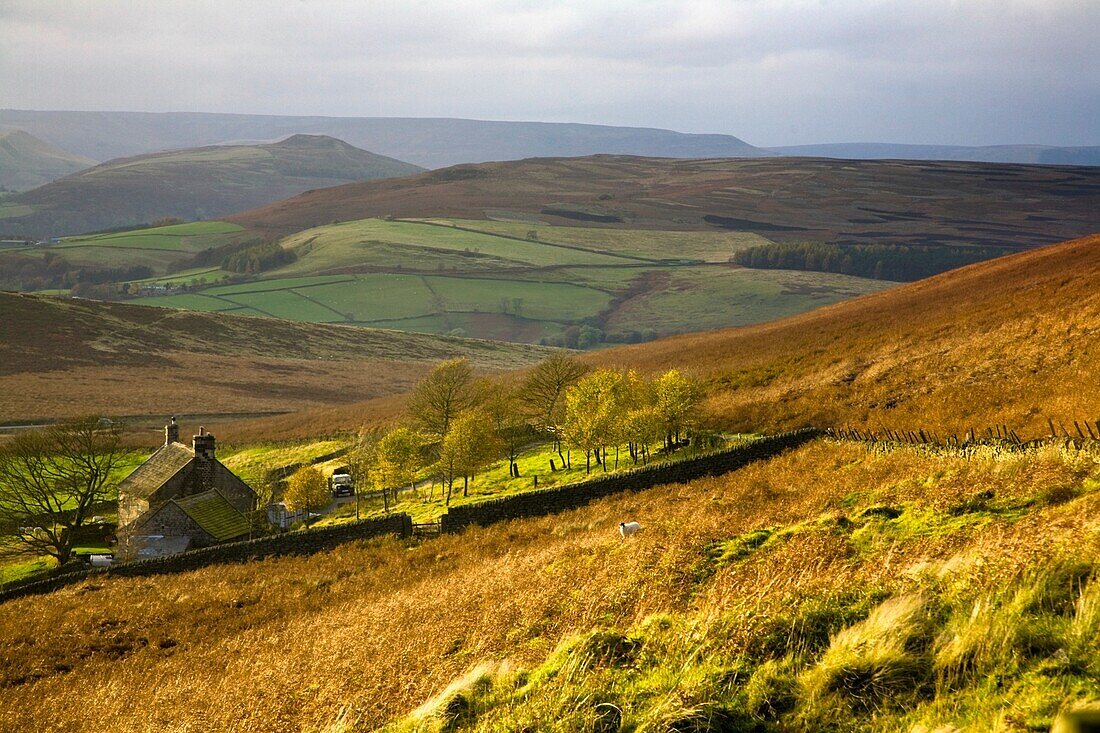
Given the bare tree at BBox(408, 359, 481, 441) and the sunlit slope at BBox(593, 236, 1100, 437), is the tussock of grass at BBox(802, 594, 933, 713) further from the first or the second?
the bare tree at BBox(408, 359, 481, 441)

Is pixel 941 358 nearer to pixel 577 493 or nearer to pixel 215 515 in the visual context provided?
pixel 577 493

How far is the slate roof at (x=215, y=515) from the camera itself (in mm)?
42094

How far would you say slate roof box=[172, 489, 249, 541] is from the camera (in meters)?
42.1

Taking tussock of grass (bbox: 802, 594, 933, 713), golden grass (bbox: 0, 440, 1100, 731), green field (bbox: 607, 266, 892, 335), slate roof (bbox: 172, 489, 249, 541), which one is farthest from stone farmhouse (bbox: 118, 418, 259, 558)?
green field (bbox: 607, 266, 892, 335)

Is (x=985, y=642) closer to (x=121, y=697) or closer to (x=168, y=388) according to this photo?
(x=121, y=697)

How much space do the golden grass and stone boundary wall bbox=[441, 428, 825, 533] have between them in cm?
139

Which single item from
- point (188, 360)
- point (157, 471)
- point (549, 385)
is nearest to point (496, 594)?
point (157, 471)

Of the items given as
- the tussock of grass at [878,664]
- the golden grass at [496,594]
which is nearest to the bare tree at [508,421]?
the golden grass at [496,594]

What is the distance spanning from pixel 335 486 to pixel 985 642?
54.6m

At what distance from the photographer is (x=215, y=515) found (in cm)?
4356

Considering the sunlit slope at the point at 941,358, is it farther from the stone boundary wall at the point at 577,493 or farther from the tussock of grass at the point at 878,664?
the tussock of grass at the point at 878,664

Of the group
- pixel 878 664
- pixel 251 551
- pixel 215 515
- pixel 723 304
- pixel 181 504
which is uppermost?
pixel 878 664

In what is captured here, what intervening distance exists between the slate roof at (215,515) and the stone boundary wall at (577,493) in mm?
16903

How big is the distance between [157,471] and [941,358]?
44.4 meters
